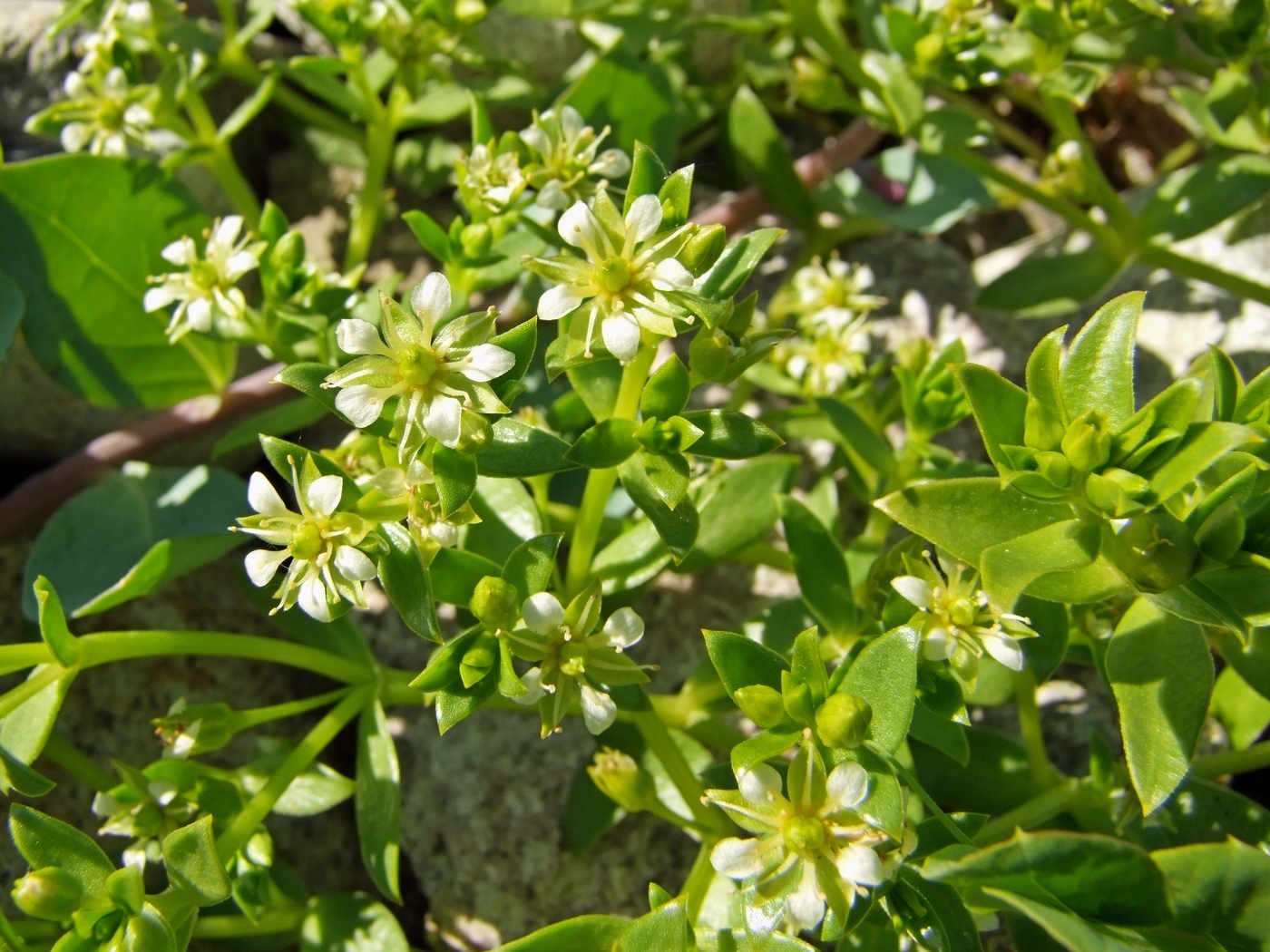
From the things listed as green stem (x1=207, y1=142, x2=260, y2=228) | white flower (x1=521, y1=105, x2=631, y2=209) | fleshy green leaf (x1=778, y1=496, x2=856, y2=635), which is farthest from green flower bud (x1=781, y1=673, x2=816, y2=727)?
green stem (x1=207, y1=142, x2=260, y2=228)

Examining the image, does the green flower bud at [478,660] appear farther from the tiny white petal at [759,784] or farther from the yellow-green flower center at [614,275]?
the yellow-green flower center at [614,275]

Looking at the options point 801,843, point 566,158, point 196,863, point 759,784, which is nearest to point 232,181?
point 566,158

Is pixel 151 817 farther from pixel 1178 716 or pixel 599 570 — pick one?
pixel 1178 716

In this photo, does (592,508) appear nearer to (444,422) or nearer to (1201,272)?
(444,422)

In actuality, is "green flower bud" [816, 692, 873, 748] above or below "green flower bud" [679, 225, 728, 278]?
below

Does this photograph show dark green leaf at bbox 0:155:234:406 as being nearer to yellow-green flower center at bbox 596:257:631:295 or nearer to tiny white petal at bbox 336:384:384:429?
tiny white petal at bbox 336:384:384:429

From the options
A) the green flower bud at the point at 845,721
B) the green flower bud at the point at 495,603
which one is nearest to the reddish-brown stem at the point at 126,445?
the green flower bud at the point at 495,603
